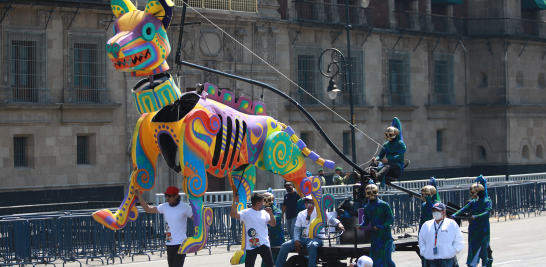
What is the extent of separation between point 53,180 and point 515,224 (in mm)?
15514

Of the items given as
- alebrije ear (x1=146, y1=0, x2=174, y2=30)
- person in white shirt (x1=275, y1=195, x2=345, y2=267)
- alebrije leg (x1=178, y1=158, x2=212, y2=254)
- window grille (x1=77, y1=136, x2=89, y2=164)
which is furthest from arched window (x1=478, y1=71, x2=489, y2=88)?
alebrije ear (x1=146, y1=0, x2=174, y2=30)

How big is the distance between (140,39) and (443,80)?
1106 inches

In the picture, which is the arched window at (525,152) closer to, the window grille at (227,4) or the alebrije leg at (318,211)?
the window grille at (227,4)

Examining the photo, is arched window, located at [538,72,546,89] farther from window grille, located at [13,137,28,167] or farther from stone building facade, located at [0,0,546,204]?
window grille, located at [13,137,28,167]

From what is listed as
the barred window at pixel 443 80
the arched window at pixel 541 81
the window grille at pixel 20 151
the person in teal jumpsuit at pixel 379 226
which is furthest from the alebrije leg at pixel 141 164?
the arched window at pixel 541 81

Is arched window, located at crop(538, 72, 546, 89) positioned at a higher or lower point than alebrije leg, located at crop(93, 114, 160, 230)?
higher

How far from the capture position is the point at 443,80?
3731 cm

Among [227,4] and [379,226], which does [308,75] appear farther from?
[379,226]

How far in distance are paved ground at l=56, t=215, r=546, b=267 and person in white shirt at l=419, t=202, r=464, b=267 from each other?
4.17m

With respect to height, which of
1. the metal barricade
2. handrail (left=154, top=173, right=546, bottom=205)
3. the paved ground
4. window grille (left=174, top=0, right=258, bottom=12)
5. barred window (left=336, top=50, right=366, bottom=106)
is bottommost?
the paved ground

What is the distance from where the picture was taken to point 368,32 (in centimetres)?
3303

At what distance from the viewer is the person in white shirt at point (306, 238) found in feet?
41.5

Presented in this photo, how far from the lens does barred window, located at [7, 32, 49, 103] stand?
2339 centimetres

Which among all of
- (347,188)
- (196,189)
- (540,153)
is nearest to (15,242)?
(196,189)
